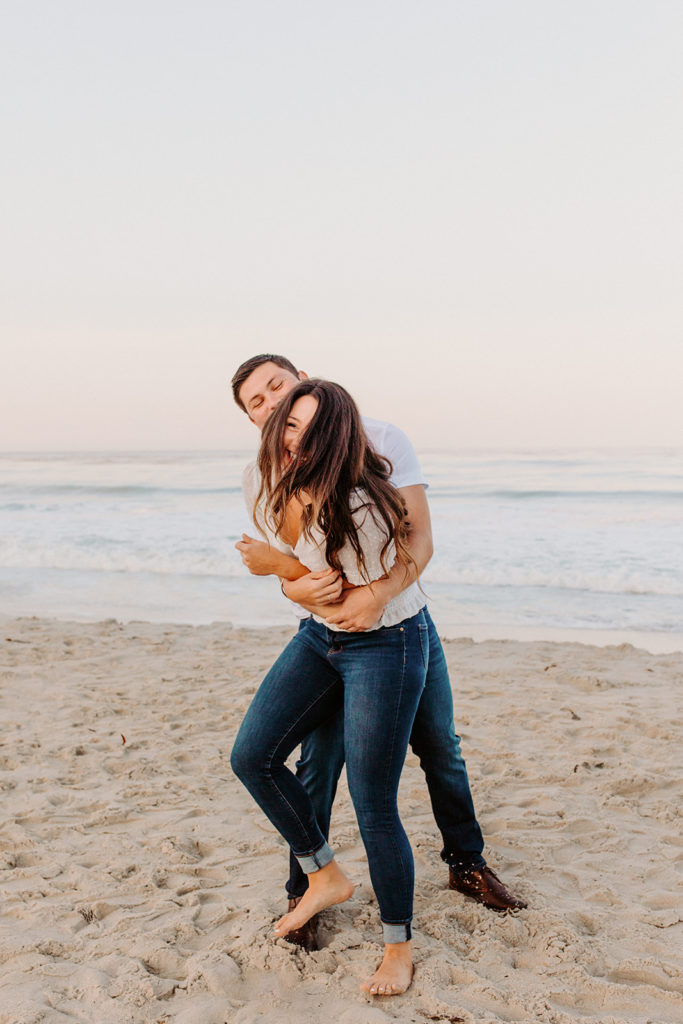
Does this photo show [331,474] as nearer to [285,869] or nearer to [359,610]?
[359,610]

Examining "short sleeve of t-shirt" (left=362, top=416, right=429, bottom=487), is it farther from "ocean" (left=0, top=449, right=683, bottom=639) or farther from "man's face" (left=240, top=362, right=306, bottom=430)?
"ocean" (left=0, top=449, right=683, bottom=639)

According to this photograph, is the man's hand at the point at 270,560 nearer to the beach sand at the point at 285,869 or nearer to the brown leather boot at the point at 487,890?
the beach sand at the point at 285,869

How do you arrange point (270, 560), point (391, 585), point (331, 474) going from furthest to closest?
point (270, 560) → point (391, 585) → point (331, 474)

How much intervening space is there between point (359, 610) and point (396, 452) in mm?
493

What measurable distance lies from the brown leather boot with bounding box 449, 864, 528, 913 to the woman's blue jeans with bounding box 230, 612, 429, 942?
55 cm

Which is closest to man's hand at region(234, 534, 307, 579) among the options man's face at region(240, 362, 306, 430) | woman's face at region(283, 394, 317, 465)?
woman's face at region(283, 394, 317, 465)

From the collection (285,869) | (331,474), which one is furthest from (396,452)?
(285,869)

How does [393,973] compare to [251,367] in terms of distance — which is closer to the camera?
[393,973]

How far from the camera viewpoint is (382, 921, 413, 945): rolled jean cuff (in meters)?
2.39

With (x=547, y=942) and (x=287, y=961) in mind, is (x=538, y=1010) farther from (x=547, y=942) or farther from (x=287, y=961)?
(x=287, y=961)

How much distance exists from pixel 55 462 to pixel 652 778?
35344 millimetres

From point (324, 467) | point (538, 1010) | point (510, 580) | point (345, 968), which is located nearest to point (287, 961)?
point (345, 968)

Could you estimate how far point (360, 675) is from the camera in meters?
2.28

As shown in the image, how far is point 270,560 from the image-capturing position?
235 cm
